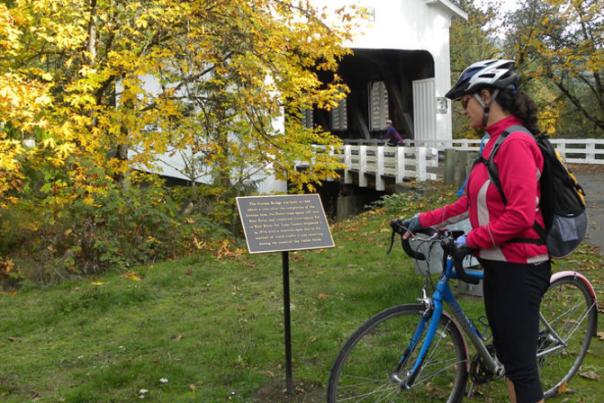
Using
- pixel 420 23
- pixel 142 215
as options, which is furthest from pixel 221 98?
pixel 420 23

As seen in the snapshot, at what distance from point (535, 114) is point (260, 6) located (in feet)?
30.5

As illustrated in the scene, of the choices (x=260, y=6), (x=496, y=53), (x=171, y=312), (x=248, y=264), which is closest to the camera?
(x=171, y=312)

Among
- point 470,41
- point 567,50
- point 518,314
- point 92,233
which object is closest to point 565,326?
point 518,314

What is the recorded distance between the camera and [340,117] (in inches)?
1292

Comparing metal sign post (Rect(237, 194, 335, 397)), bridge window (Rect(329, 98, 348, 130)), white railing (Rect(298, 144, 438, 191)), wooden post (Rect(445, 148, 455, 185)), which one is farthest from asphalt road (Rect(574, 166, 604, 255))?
bridge window (Rect(329, 98, 348, 130))

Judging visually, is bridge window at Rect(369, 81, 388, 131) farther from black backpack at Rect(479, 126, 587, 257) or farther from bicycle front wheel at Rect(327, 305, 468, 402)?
black backpack at Rect(479, 126, 587, 257)

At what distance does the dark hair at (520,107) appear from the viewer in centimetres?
327

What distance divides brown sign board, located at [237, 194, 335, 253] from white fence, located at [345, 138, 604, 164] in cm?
1780

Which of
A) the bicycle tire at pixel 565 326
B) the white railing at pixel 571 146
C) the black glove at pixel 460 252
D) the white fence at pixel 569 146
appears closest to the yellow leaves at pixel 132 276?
the bicycle tire at pixel 565 326

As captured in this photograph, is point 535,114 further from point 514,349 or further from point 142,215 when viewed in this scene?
point 142,215

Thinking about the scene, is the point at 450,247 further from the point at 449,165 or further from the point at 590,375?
the point at 449,165

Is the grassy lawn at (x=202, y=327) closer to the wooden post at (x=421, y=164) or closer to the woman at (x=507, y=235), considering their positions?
the woman at (x=507, y=235)

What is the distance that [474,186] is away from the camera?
132 inches

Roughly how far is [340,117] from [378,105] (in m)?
3.02
